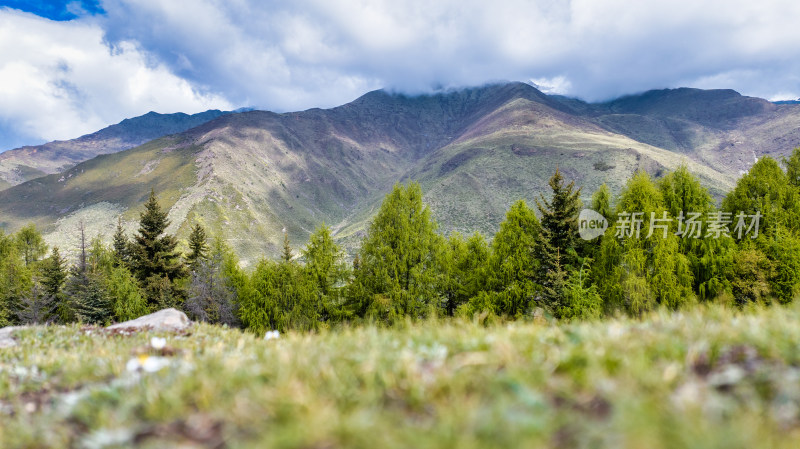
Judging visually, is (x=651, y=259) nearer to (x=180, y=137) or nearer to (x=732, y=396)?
(x=732, y=396)

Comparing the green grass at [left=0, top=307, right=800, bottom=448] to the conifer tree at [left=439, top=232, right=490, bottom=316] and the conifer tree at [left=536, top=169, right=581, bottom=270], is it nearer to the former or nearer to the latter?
the conifer tree at [left=536, top=169, right=581, bottom=270]

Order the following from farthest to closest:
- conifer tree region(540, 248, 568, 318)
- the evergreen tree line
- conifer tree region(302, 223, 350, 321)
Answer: conifer tree region(302, 223, 350, 321) → conifer tree region(540, 248, 568, 318) → the evergreen tree line

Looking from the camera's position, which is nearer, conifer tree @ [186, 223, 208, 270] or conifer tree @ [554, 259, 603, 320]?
conifer tree @ [554, 259, 603, 320]

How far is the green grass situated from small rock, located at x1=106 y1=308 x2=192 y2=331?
14.9 ft

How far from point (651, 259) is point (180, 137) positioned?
216650mm

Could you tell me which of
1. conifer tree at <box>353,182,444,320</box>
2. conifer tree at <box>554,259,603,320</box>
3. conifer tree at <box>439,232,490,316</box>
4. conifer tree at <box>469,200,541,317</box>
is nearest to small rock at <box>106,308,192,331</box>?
conifer tree at <box>353,182,444,320</box>

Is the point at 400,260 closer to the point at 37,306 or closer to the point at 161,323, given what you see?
the point at 161,323

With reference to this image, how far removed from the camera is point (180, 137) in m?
190

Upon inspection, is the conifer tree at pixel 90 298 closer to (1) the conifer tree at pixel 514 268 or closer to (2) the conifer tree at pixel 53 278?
(2) the conifer tree at pixel 53 278

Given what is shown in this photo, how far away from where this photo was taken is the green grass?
1.84m

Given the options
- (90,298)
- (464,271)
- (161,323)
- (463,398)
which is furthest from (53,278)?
(463,398)

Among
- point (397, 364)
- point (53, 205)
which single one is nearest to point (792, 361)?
point (397, 364)

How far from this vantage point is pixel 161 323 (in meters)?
8.67

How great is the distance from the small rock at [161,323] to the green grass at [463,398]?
454cm
